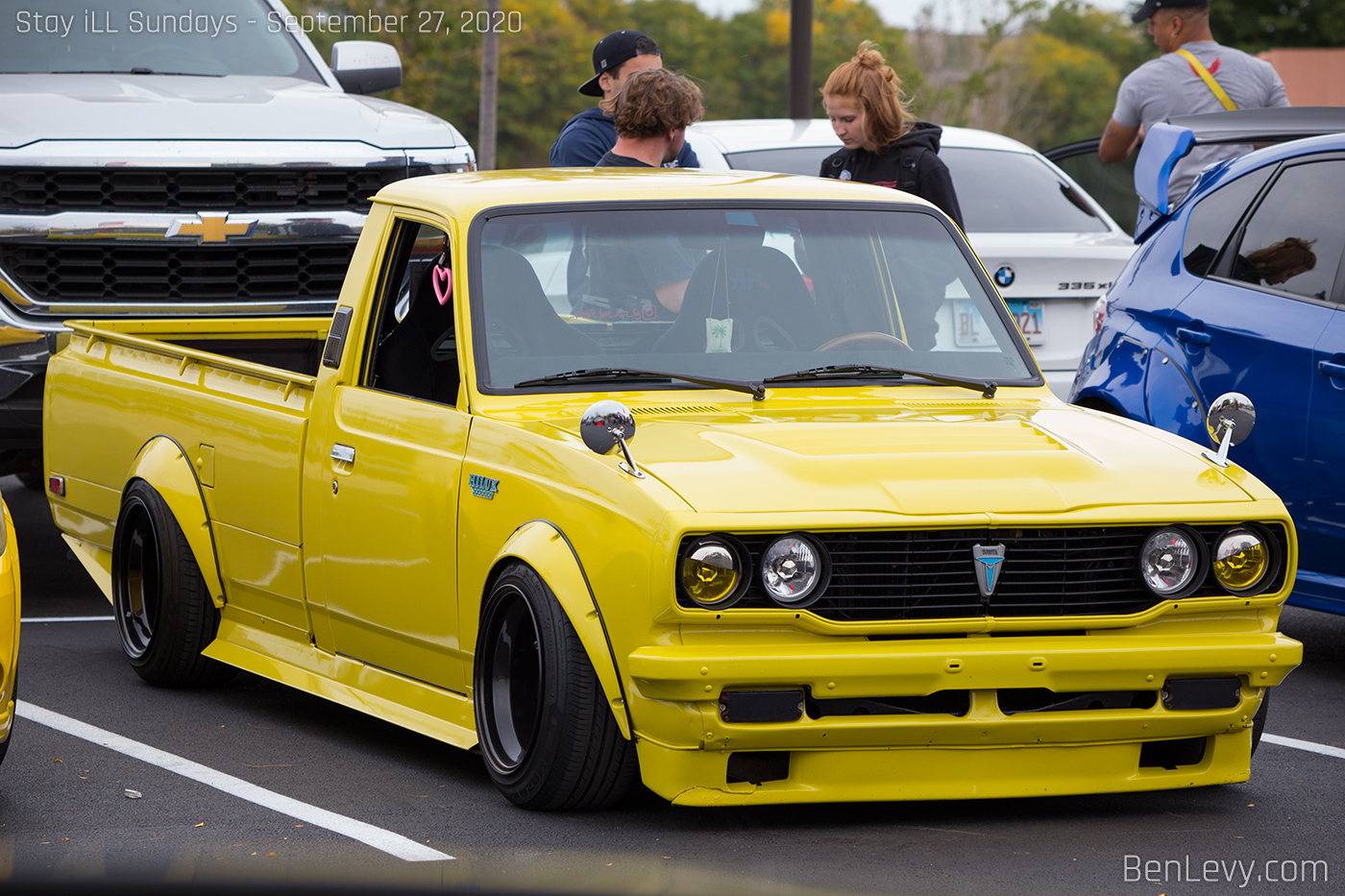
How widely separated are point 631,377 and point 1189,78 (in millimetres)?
5553

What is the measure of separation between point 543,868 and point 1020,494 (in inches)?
56.4

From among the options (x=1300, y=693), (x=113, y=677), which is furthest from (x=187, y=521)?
(x=1300, y=693)

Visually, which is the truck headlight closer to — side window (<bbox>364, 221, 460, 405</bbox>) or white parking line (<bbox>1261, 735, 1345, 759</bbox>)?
side window (<bbox>364, 221, 460, 405</bbox>)

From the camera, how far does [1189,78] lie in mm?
10117

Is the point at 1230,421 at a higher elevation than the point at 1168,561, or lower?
higher

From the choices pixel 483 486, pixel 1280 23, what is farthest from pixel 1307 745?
pixel 1280 23

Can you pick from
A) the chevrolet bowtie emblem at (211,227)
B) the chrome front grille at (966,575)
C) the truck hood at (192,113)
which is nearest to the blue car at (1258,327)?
the chrome front grille at (966,575)

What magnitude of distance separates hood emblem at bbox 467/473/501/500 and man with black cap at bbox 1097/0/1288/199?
584cm

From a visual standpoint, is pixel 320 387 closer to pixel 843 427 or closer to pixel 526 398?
pixel 526 398

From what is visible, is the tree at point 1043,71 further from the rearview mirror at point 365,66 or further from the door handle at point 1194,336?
the door handle at point 1194,336

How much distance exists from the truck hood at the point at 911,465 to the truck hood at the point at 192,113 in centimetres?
421

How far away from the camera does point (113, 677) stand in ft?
23.0

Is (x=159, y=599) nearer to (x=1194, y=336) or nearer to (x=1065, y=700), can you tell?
(x=1065, y=700)

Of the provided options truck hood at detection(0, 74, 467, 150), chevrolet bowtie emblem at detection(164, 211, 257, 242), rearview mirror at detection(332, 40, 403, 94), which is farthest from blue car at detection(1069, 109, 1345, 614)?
rearview mirror at detection(332, 40, 403, 94)
